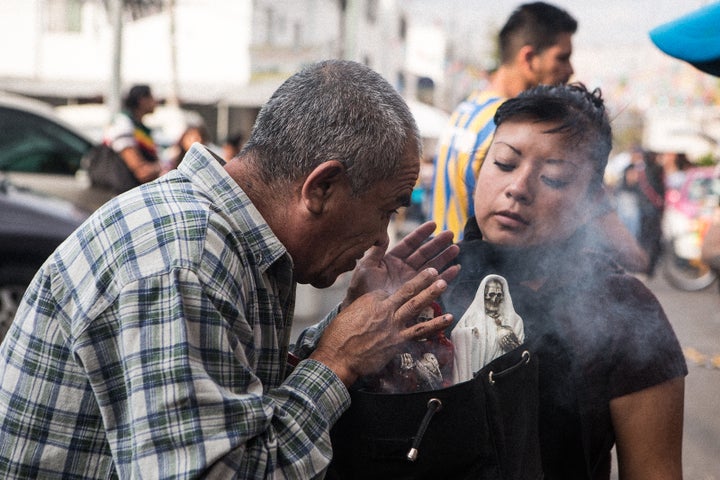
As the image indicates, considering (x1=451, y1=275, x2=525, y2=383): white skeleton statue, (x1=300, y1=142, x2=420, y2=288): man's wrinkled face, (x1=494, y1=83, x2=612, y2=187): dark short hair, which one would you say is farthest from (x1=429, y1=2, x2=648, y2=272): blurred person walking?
(x1=300, y1=142, x2=420, y2=288): man's wrinkled face

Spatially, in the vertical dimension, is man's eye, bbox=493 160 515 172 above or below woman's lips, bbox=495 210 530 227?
above

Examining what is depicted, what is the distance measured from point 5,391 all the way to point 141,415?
306 millimetres

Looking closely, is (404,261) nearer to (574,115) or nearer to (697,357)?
(574,115)

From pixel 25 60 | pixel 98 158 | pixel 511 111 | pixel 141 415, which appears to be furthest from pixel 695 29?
pixel 25 60

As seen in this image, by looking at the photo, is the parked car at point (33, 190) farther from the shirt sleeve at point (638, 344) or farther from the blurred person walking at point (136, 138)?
the shirt sleeve at point (638, 344)

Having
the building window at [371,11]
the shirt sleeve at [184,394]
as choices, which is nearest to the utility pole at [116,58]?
the shirt sleeve at [184,394]

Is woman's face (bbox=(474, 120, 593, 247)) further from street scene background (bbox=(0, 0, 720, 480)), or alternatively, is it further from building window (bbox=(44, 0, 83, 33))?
building window (bbox=(44, 0, 83, 33))

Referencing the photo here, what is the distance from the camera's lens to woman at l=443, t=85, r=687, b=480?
1771mm

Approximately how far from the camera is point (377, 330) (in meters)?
1.58

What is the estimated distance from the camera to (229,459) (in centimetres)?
135

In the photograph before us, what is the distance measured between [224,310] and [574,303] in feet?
2.54

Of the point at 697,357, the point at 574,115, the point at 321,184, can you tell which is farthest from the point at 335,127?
the point at 697,357

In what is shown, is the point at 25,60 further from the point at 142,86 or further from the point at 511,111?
the point at 511,111

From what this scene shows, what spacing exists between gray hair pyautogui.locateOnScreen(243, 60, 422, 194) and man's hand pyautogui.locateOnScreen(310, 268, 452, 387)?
21 cm
